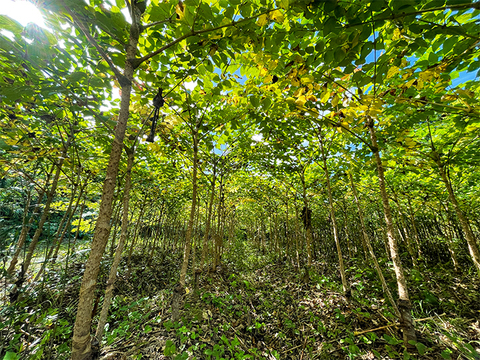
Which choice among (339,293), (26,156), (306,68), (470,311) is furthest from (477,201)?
(26,156)

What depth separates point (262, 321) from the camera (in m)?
4.44

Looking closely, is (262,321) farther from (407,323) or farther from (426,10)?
(426,10)

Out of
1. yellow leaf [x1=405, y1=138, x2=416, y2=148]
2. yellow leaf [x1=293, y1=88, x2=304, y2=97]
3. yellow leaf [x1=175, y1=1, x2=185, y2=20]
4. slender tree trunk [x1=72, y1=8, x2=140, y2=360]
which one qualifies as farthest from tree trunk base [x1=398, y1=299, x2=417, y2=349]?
yellow leaf [x1=175, y1=1, x2=185, y2=20]

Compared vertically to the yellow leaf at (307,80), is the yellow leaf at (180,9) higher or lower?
higher

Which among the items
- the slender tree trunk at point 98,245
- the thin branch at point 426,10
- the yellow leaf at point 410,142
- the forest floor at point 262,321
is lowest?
the forest floor at point 262,321

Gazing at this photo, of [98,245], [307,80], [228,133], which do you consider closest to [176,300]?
[98,245]

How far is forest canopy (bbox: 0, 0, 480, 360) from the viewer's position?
1.47 meters

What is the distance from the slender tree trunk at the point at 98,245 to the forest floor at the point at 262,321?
1569 mm

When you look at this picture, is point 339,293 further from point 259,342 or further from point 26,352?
point 26,352

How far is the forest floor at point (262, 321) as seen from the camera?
2961 mm

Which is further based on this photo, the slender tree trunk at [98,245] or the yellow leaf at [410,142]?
the yellow leaf at [410,142]

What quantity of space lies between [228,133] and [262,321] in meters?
4.57

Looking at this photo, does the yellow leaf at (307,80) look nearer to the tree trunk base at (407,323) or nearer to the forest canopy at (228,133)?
the forest canopy at (228,133)

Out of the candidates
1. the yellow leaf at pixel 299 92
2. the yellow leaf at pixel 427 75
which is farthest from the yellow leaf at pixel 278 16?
the yellow leaf at pixel 427 75
